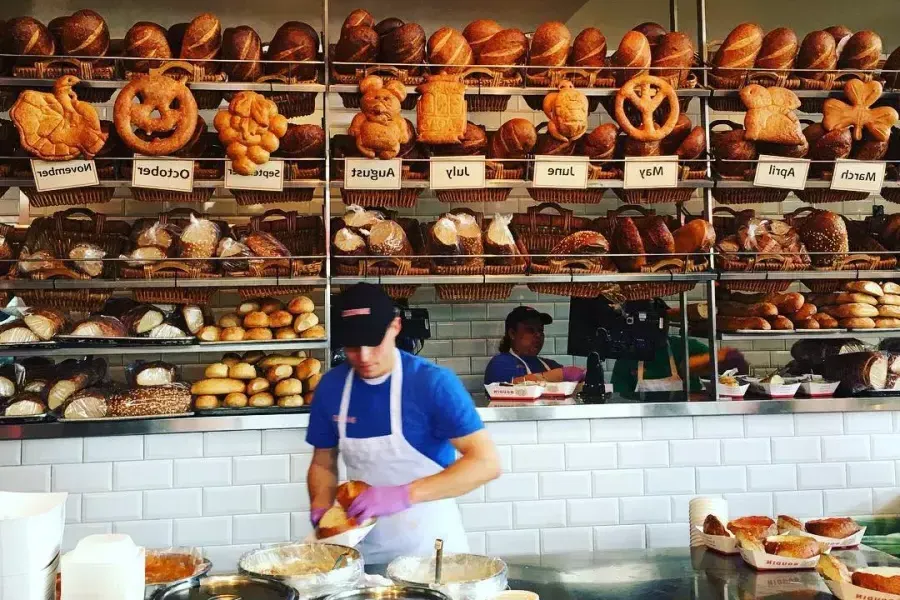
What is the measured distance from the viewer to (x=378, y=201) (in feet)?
12.6

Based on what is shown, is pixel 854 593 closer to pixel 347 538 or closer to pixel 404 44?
pixel 347 538

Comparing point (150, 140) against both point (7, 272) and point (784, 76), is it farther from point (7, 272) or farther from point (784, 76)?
point (784, 76)

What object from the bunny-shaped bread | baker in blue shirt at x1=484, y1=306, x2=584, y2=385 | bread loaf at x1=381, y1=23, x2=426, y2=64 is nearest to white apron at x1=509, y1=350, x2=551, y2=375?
baker in blue shirt at x1=484, y1=306, x2=584, y2=385

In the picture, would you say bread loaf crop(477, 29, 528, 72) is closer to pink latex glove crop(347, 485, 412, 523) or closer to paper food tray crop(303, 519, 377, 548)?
pink latex glove crop(347, 485, 412, 523)

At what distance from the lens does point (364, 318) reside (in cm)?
236

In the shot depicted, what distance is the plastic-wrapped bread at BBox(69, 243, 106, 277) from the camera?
358 cm

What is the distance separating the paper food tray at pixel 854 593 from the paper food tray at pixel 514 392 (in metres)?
1.89

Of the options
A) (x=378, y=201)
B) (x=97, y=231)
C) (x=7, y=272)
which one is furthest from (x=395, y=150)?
(x=7, y=272)

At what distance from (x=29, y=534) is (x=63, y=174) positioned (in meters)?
2.46

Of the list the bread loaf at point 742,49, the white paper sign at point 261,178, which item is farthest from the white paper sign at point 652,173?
the white paper sign at point 261,178

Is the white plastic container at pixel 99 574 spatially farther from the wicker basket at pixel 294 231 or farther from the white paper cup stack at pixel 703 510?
the wicker basket at pixel 294 231

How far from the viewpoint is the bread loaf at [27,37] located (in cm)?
353

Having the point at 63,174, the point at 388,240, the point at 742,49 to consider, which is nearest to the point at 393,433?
the point at 388,240

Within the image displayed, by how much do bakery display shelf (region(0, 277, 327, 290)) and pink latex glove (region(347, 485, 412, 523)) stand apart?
1.57 m
